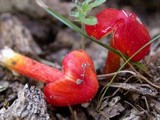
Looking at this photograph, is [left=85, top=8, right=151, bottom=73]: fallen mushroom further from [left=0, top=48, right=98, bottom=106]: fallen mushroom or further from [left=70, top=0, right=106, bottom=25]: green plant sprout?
[left=0, top=48, right=98, bottom=106]: fallen mushroom

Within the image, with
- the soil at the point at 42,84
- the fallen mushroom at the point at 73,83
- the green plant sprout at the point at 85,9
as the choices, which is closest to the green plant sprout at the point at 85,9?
the green plant sprout at the point at 85,9

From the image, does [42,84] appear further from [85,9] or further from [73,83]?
[85,9]

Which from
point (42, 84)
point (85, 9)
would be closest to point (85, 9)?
point (85, 9)

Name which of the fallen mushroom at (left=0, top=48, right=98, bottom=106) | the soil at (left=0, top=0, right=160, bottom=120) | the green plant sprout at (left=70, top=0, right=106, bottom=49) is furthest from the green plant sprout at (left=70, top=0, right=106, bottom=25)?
the soil at (left=0, top=0, right=160, bottom=120)

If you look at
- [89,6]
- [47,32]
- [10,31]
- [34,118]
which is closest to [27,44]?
[10,31]

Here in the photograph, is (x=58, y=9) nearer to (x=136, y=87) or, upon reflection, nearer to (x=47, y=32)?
(x=47, y=32)

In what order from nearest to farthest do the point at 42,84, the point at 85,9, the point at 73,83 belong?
the point at 73,83, the point at 85,9, the point at 42,84
